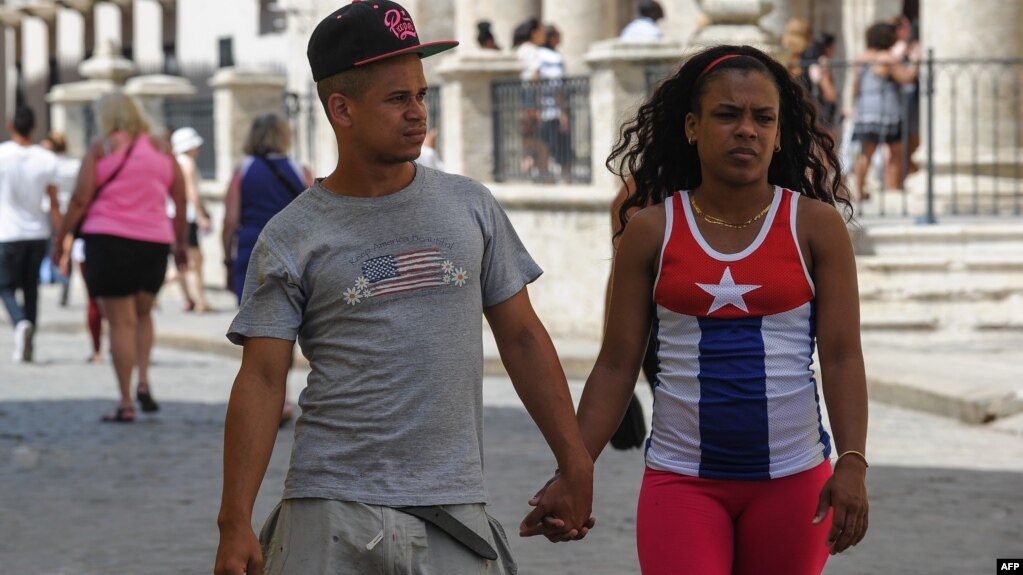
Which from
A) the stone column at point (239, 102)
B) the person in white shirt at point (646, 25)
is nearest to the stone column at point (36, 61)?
the stone column at point (239, 102)

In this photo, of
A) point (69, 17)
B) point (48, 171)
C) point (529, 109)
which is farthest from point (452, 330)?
point (69, 17)

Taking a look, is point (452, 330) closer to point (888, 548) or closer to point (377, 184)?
point (377, 184)

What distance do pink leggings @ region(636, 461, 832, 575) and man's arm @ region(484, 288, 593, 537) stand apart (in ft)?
0.51

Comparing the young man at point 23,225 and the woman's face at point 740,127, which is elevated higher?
the woman's face at point 740,127

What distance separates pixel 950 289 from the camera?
13.9 metres

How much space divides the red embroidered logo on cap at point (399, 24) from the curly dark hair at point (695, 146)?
692 millimetres

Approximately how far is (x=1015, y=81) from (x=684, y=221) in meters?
12.5

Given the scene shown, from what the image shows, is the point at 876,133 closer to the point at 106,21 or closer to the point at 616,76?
the point at 616,76

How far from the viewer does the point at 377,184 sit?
3.59 m

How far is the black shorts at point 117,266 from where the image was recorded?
406 inches

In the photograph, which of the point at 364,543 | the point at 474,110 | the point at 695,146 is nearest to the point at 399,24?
the point at 695,146

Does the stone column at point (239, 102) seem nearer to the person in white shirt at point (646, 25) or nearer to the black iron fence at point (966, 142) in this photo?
the person in white shirt at point (646, 25)

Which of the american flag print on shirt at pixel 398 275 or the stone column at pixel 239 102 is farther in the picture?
the stone column at pixel 239 102

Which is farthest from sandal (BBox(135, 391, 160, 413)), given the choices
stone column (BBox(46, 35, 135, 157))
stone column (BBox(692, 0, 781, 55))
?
stone column (BBox(46, 35, 135, 157))
